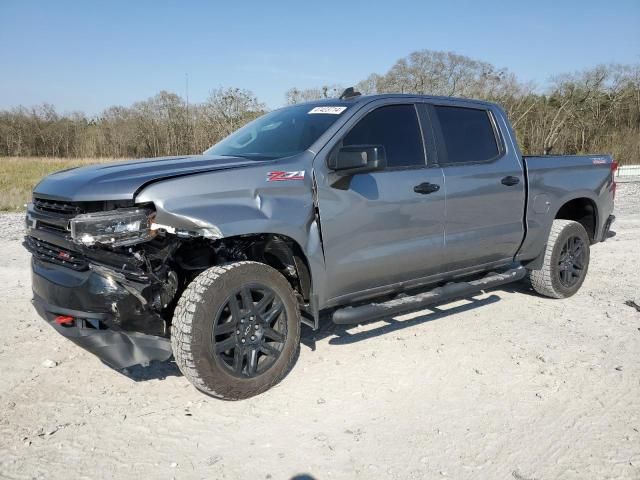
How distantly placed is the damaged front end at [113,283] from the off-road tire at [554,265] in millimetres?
3891

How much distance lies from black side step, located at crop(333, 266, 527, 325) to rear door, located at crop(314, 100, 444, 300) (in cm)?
16

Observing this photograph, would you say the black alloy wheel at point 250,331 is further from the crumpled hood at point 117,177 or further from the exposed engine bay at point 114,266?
the crumpled hood at point 117,177

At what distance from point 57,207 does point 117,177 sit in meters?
0.50

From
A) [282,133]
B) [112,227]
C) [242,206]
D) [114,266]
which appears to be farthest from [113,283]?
[282,133]

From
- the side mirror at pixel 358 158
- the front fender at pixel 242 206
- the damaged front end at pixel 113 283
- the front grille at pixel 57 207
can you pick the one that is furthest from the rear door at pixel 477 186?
the front grille at pixel 57 207

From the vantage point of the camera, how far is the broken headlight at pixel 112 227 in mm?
3016

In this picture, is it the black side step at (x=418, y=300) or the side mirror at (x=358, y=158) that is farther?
the black side step at (x=418, y=300)

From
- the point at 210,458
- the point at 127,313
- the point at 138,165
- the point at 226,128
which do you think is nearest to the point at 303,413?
the point at 210,458

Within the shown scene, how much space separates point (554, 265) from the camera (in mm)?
5504

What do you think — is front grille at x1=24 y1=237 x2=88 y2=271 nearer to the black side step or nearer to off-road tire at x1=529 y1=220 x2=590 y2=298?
the black side step

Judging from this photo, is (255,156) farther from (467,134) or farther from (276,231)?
(467,134)

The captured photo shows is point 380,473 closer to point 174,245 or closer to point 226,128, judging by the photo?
point 174,245

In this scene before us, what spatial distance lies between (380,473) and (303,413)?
75 cm

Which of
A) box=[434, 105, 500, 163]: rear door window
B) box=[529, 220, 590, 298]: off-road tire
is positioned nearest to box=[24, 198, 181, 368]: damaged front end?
box=[434, 105, 500, 163]: rear door window
